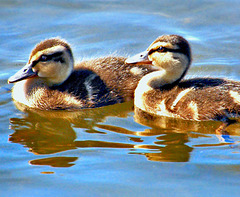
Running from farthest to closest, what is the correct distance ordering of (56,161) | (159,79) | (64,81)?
1. (64,81)
2. (159,79)
3. (56,161)

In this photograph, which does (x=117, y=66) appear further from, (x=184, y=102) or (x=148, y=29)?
(x=148, y=29)

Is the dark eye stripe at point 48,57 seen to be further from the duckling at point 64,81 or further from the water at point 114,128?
the water at point 114,128

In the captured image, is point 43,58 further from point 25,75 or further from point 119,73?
point 119,73

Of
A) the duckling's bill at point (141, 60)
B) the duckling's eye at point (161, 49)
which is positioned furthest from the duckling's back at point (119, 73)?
the duckling's eye at point (161, 49)

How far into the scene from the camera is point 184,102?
16.7 feet

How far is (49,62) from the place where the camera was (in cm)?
551

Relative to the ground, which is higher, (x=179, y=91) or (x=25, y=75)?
(x=25, y=75)

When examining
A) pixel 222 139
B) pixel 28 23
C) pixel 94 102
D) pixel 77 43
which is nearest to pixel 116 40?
pixel 77 43

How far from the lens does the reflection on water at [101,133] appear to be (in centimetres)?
459

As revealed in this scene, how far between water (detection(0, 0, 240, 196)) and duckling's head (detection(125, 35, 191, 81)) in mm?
534

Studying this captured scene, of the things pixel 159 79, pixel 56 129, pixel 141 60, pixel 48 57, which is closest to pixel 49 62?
pixel 48 57

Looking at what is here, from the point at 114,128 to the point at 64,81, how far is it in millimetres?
881

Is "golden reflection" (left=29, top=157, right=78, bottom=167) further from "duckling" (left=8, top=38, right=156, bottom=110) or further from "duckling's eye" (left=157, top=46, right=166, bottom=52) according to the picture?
"duckling's eye" (left=157, top=46, right=166, bottom=52)

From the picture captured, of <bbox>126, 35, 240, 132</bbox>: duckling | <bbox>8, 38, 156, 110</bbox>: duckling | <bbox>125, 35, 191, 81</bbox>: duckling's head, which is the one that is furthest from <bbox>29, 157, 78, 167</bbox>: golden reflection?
<bbox>125, 35, 191, 81</bbox>: duckling's head
